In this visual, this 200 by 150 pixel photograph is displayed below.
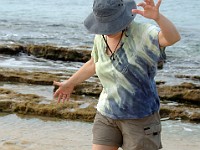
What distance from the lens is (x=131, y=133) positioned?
3639 mm

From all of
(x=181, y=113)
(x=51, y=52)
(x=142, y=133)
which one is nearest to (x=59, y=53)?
(x=51, y=52)

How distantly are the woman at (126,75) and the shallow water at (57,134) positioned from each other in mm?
2421

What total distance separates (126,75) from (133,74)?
0.05 meters

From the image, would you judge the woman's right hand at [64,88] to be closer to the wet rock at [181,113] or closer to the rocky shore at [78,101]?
the rocky shore at [78,101]

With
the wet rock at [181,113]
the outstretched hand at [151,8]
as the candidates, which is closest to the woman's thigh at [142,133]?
the outstretched hand at [151,8]

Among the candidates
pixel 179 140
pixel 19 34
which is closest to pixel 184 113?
pixel 179 140

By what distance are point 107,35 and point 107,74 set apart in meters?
0.28

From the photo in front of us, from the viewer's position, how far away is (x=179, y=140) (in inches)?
256

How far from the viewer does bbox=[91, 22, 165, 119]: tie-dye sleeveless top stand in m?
3.52

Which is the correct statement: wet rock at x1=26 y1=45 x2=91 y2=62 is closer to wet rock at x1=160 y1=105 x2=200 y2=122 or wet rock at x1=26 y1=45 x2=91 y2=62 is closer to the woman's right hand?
wet rock at x1=160 y1=105 x2=200 y2=122

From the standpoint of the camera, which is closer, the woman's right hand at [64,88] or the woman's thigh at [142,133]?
the woman's thigh at [142,133]

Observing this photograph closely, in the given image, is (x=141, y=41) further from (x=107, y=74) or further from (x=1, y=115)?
(x=1, y=115)

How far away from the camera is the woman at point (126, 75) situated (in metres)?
3.52

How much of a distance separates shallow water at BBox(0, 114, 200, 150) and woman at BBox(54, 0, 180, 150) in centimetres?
242
